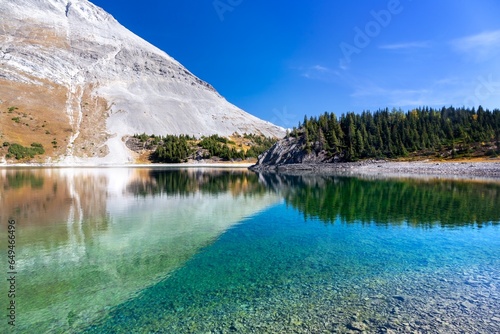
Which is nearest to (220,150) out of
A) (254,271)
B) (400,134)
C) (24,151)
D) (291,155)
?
(291,155)

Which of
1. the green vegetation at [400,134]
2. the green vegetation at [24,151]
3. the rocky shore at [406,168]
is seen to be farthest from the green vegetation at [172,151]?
the green vegetation at [400,134]

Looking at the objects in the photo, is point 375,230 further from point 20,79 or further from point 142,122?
point 20,79

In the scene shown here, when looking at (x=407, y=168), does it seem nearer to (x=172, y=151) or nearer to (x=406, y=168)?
(x=406, y=168)

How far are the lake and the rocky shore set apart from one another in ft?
178

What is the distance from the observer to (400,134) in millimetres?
121938

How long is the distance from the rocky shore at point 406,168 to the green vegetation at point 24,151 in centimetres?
10068

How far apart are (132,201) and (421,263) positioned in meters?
32.9

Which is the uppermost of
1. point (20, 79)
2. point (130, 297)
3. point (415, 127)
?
point (20, 79)

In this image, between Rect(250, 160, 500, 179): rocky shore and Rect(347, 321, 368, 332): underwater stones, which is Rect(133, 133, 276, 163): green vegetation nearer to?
Rect(250, 160, 500, 179): rocky shore

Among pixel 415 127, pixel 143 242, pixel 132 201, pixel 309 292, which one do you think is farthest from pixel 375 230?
pixel 415 127

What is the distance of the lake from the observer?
10.7 m

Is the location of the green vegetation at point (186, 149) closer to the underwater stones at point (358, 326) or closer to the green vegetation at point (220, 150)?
the green vegetation at point (220, 150)

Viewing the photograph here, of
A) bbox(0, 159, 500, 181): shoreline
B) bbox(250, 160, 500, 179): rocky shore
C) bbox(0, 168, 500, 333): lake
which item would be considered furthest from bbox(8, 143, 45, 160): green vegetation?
bbox(0, 168, 500, 333): lake

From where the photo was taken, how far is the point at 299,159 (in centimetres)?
12388
